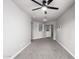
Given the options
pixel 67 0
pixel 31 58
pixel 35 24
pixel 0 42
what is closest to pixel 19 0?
pixel 67 0

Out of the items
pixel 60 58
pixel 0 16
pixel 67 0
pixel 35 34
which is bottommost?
pixel 60 58

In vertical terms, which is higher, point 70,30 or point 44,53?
point 70,30

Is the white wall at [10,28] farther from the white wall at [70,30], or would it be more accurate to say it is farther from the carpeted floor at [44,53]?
the white wall at [70,30]

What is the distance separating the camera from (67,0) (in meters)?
2.91

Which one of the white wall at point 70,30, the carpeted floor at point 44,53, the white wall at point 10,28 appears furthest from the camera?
the white wall at point 70,30

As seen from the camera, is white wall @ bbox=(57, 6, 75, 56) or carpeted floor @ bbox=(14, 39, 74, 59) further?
white wall @ bbox=(57, 6, 75, 56)

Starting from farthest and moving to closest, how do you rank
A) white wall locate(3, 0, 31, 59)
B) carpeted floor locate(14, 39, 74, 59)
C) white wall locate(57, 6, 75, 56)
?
white wall locate(57, 6, 75, 56) → carpeted floor locate(14, 39, 74, 59) → white wall locate(3, 0, 31, 59)

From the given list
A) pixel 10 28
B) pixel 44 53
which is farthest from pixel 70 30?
pixel 10 28

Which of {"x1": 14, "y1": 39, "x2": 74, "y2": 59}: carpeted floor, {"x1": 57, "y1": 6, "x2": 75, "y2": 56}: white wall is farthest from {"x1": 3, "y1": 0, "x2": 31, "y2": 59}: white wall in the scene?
{"x1": 57, "y1": 6, "x2": 75, "y2": 56}: white wall

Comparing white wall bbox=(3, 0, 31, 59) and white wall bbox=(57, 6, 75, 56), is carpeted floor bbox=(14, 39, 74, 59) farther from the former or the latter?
white wall bbox=(3, 0, 31, 59)

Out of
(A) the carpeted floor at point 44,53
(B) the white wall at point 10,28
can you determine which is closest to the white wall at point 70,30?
(A) the carpeted floor at point 44,53

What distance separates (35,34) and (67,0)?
689 cm

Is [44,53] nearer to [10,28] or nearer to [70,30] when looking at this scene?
[70,30]
